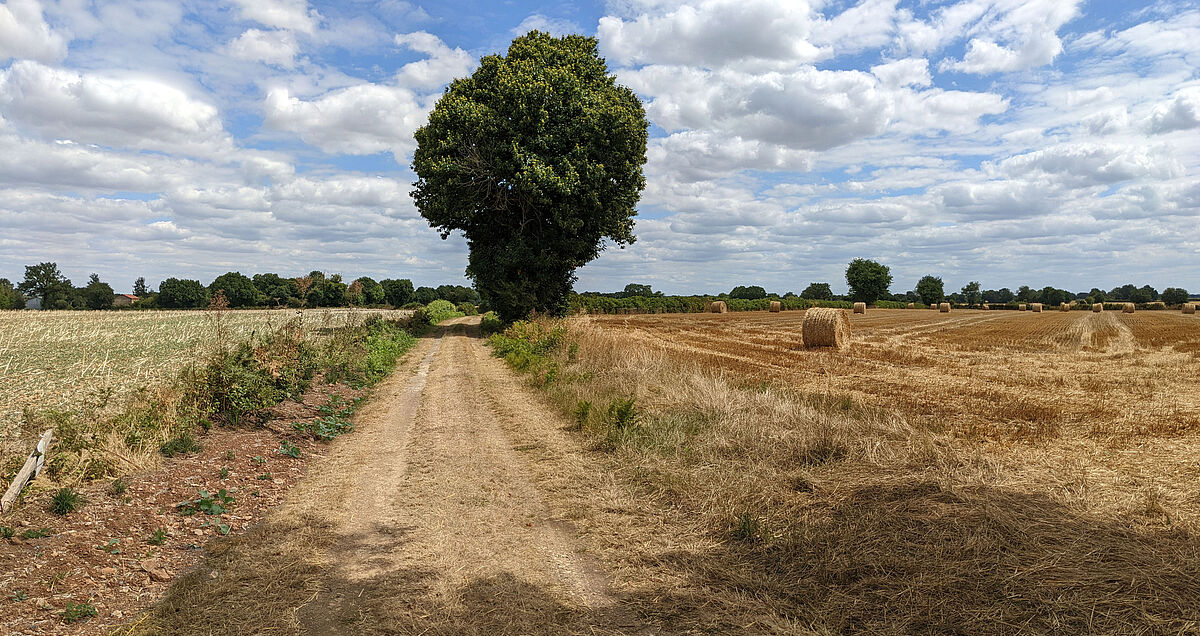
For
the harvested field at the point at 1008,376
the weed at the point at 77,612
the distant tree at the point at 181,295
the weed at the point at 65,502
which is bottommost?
the weed at the point at 77,612

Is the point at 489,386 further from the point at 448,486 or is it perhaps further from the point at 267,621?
the point at 267,621

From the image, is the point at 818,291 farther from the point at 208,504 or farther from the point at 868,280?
the point at 208,504

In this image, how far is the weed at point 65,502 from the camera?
6113mm

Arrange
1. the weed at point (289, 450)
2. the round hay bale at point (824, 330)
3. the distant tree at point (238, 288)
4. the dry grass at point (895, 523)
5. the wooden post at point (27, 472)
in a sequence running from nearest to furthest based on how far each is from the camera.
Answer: the dry grass at point (895, 523)
the wooden post at point (27, 472)
the weed at point (289, 450)
the round hay bale at point (824, 330)
the distant tree at point (238, 288)

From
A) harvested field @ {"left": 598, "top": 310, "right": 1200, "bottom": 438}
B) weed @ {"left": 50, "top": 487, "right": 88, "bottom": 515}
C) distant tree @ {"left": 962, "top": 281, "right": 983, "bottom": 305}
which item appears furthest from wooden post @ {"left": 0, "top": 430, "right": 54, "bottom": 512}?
distant tree @ {"left": 962, "top": 281, "right": 983, "bottom": 305}

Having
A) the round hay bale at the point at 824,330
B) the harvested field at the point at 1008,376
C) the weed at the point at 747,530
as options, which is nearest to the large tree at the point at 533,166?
the harvested field at the point at 1008,376

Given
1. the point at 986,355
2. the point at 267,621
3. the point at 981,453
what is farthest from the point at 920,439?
the point at 986,355

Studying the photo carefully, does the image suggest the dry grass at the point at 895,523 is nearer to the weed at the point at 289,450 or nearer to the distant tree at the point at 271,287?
the weed at the point at 289,450

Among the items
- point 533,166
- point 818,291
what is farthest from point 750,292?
point 533,166

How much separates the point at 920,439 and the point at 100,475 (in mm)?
9805

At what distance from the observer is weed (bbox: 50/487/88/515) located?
6.11 m

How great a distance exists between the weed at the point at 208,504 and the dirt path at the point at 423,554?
631 millimetres

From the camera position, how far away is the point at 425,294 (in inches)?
5241

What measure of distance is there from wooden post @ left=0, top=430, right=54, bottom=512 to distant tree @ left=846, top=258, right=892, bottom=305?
131782mm
